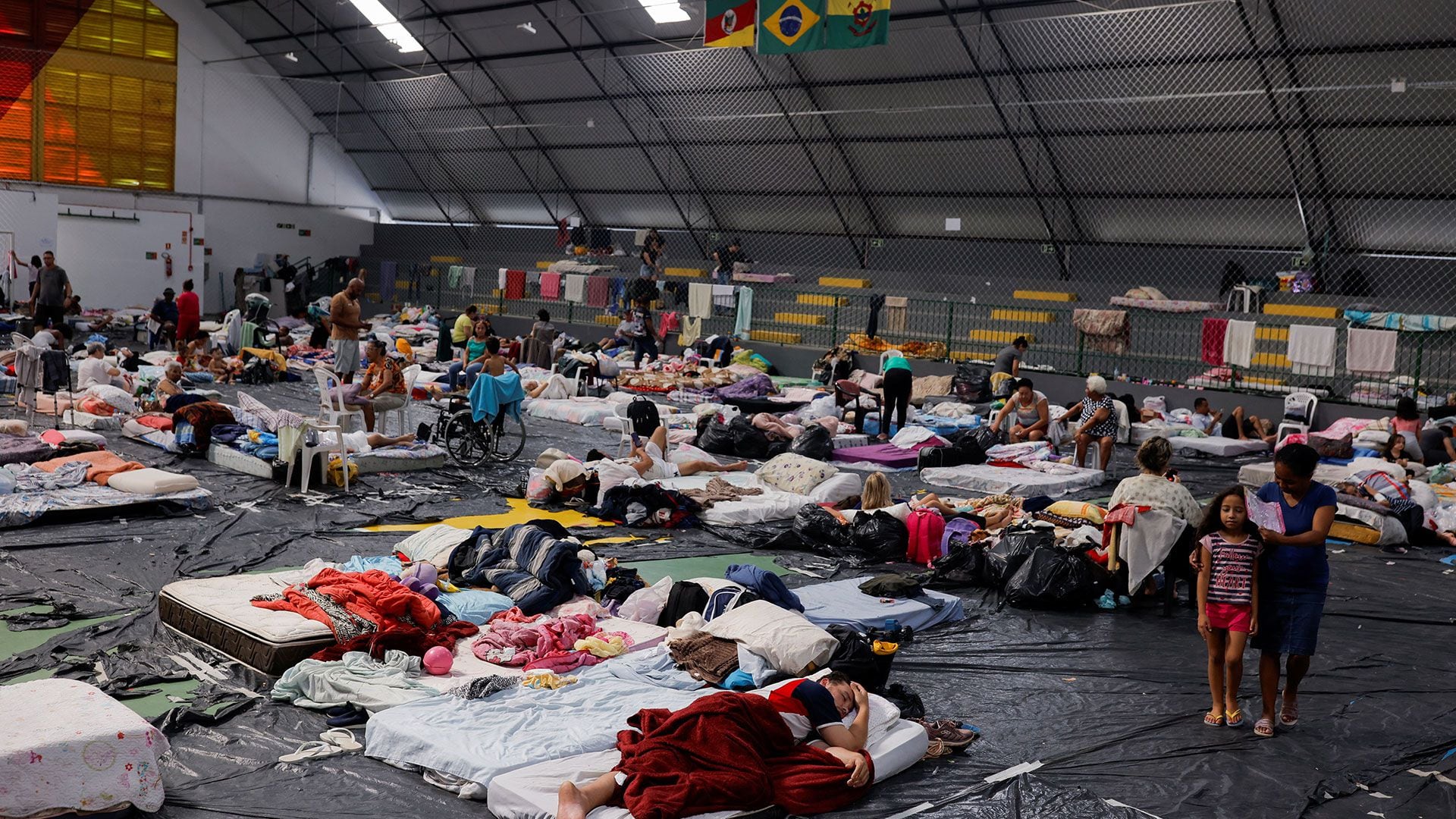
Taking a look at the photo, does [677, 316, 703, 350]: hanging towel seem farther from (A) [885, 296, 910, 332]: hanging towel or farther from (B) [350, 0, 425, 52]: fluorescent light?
(B) [350, 0, 425, 52]: fluorescent light

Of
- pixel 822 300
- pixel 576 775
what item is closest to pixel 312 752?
pixel 576 775

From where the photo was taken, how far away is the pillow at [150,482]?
9703 mm

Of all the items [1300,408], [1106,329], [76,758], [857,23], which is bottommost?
Result: [76,758]

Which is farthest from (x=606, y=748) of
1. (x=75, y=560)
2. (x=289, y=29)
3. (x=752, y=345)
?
(x=289, y=29)

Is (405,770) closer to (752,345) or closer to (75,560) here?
(75,560)

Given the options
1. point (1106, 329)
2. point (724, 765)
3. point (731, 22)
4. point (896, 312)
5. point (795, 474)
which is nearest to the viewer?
point (724, 765)

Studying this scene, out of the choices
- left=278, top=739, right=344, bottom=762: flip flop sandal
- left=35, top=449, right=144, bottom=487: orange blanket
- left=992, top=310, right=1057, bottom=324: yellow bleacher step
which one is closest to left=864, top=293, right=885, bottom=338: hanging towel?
left=992, top=310, right=1057, bottom=324: yellow bleacher step

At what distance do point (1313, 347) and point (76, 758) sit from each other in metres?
17.3

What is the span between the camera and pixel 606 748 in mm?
5184

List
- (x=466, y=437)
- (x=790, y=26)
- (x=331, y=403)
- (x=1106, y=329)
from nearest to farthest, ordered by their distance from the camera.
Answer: (x=466, y=437), (x=331, y=403), (x=790, y=26), (x=1106, y=329)

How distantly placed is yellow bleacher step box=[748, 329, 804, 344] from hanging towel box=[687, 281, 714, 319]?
3.35ft

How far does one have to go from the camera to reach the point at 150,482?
9758 millimetres

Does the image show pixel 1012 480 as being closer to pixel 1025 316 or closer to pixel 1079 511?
pixel 1079 511

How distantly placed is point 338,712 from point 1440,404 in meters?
15.8
